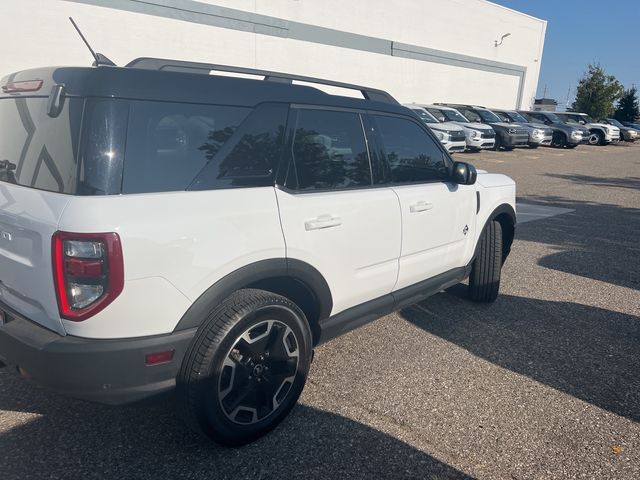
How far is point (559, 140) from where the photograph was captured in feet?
83.9

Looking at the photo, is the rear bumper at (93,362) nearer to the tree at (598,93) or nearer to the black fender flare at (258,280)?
the black fender flare at (258,280)

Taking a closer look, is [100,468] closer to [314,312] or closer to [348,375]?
[314,312]

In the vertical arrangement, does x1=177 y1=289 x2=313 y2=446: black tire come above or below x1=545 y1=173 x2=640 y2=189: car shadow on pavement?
above

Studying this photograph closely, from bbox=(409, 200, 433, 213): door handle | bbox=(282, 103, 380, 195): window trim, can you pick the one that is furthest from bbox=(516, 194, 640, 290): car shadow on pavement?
bbox=(282, 103, 380, 195): window trim

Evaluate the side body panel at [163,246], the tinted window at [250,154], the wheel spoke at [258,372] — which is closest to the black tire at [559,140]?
the tinted window at [250,154]

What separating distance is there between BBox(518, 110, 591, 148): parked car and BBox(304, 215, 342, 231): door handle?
25395 millimetres

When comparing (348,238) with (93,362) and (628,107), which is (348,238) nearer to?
(93,362)

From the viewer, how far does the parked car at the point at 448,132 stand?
56.8ft

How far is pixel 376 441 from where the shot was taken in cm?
265

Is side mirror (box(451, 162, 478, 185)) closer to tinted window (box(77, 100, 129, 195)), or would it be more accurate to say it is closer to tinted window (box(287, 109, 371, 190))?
tinted window (box(287, 109, 371, 190))

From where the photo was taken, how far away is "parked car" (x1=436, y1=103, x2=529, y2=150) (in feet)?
69.3

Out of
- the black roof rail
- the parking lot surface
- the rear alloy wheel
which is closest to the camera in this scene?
the parking lot surface

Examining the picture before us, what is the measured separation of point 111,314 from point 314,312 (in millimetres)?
1199

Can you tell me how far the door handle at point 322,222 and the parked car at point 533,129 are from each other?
871 inches
